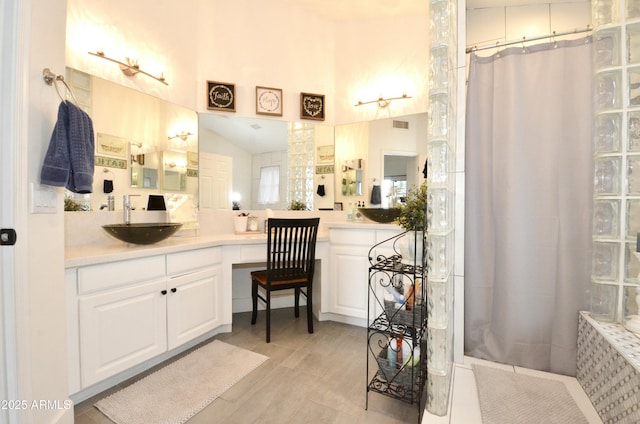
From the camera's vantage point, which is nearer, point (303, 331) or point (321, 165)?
point (303, 331)

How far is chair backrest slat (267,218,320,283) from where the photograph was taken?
2.27 metres

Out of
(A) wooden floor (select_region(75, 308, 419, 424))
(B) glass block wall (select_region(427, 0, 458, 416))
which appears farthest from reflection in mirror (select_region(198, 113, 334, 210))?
(B) glass block wall (select_region(427, 0, 458, 416))

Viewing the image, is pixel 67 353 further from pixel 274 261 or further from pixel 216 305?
pixel 274 261

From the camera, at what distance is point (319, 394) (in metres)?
1.69

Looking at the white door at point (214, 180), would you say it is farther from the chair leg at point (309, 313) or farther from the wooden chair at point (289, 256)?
the chair leg at point (309, 313)

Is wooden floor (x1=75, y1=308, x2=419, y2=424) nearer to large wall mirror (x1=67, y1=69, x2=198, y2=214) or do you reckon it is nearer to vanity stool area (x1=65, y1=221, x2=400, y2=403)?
vanity stool area (x1=65, y1=221, x2=400, y2=403)

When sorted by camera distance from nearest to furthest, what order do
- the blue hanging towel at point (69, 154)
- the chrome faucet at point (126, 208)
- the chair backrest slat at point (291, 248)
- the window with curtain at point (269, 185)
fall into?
the blue hanging towel at point (69, 154) → the chrome faucet at point (126, 208) → the chair backrest slat at point (291, 248) → the window with curtain at point (269, 185)

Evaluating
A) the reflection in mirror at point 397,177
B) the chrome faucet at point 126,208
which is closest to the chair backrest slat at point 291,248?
the reflection in mirror at point 397,177

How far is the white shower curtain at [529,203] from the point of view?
1.70 m

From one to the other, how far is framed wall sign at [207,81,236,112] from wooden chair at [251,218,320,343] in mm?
1317

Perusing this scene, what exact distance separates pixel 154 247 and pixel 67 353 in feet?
2.22

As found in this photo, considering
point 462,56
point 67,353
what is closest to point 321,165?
point 462,56

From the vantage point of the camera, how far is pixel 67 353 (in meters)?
1.43

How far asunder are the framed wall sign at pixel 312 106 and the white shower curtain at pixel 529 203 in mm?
1535
